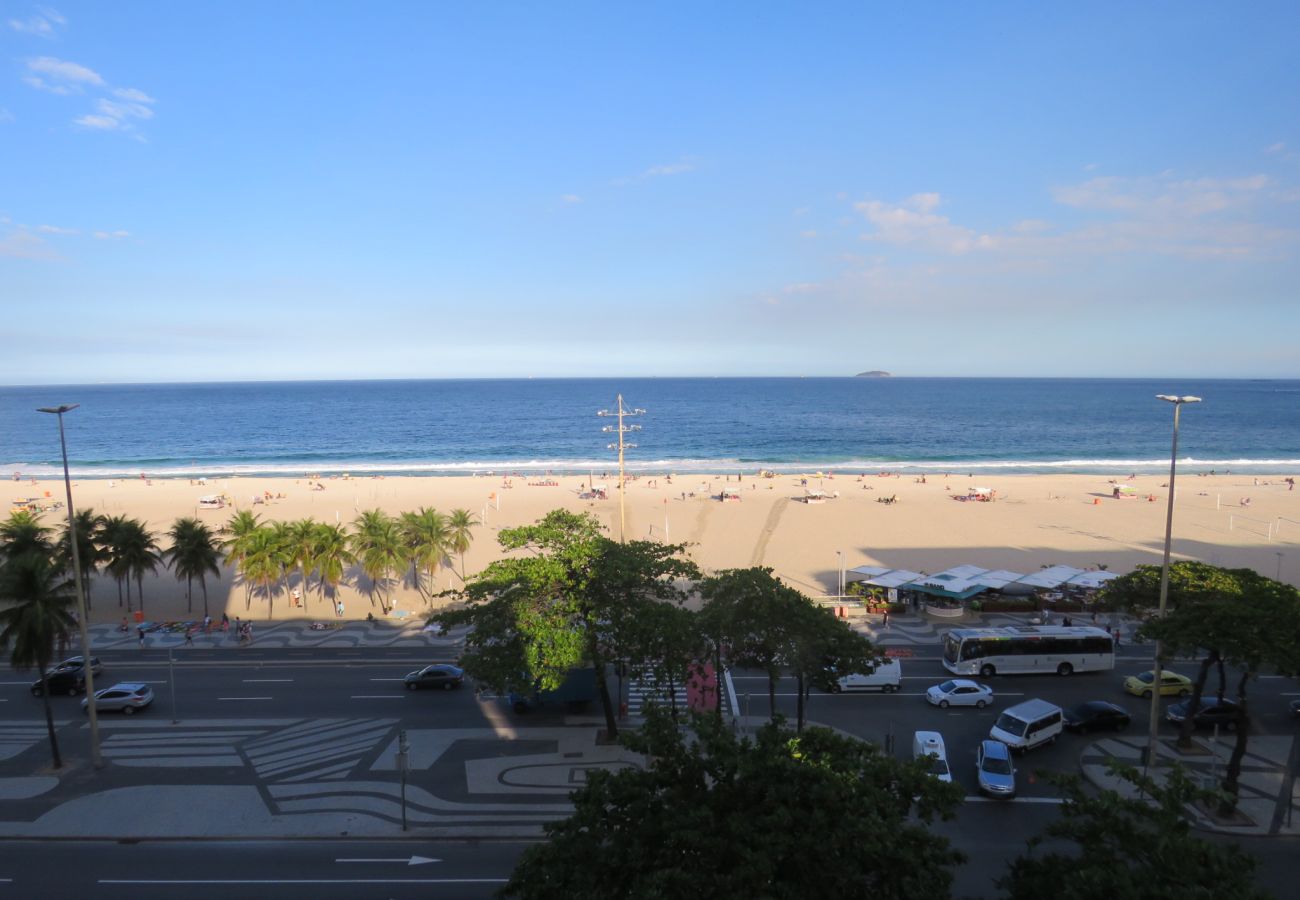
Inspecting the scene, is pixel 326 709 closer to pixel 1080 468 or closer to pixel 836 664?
pixel 836 664

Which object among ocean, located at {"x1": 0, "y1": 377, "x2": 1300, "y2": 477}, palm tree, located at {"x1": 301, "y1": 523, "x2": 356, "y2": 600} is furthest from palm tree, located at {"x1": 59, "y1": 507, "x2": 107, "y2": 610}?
ocean, located at {"x1": 0, "y1": 377, "x2": 1300, "y2": 477}

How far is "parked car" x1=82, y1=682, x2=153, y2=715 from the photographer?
24.1 meters

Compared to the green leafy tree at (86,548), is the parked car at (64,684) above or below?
below

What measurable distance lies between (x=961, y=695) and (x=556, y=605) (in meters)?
14.1

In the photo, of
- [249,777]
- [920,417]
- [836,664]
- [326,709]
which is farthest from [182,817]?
[920,417]

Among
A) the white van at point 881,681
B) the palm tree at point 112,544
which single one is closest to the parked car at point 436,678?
the white van at point 881,681

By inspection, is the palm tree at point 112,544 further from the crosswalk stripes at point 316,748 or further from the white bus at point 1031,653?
the white bus at point 1031,653

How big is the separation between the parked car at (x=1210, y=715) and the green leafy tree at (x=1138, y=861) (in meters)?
15.5

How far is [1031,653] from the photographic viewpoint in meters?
26.4

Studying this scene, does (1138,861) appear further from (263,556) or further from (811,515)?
(811,515)

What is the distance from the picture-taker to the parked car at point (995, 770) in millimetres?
17984

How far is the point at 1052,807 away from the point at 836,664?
6281 mm

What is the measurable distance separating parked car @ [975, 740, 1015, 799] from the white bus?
7300mm

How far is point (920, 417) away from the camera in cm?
15112
